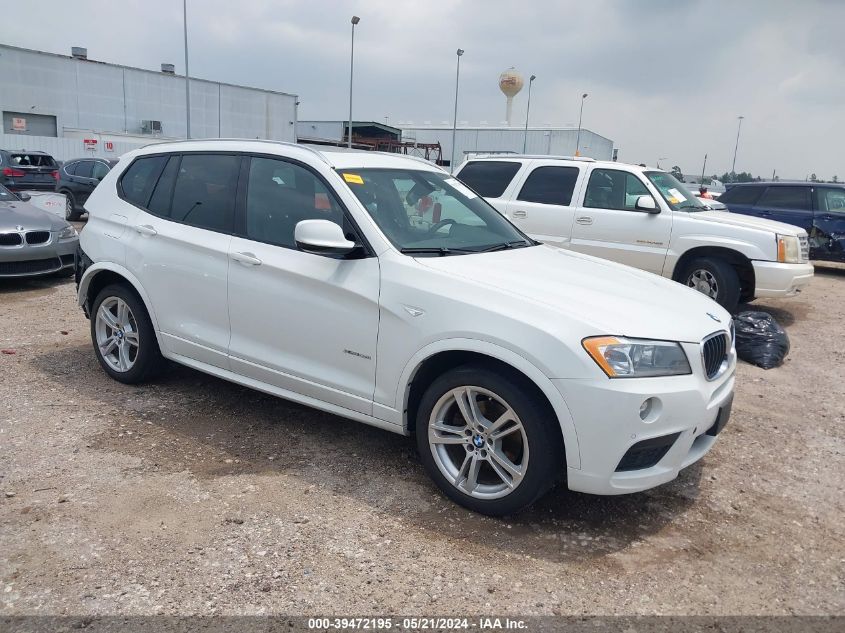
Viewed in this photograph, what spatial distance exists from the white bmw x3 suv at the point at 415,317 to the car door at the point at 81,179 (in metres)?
12.8

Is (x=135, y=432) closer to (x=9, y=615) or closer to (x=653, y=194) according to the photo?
(x=9, y=615)

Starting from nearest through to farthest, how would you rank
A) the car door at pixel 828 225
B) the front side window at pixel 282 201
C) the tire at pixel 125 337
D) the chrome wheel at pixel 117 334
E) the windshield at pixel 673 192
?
1. the front side window at pixel 282 201
2. the tire at pixel 125 337
3. the chrome wheel at pixel 117 334
4. the windshield at pixel 673 192
5. the car door at pixel 828 225

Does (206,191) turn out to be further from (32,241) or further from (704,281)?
(704,281)

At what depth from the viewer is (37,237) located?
8.48 meters

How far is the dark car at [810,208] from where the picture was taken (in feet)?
40.3

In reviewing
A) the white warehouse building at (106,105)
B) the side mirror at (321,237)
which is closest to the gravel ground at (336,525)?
the side mirror at (321,237)

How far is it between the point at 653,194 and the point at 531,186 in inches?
61.4

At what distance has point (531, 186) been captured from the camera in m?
8.88

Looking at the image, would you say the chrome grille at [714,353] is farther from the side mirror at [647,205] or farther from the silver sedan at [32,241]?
the silver sedan at [32,241]

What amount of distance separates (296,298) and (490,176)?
5910 millimetres

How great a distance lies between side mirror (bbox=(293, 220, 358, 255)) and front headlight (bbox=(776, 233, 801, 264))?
20.7ft

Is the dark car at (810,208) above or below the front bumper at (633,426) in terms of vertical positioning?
above

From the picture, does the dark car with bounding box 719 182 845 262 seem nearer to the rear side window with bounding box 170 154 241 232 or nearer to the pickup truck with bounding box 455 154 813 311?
the pickup truck with bounding box 455 154 813 311

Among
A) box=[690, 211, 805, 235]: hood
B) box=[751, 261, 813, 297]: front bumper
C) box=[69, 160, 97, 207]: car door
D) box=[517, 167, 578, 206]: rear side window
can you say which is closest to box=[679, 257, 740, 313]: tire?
box=[751, 261, 813, 297]: front bumper
